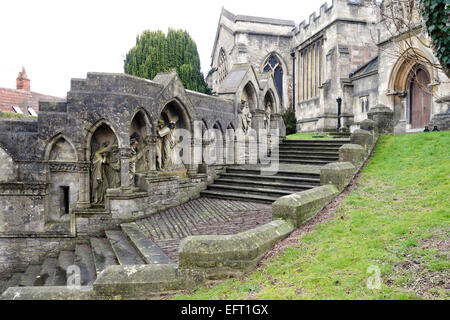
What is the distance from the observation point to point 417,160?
8.75m

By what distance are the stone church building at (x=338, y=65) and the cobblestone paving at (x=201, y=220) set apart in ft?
19.0

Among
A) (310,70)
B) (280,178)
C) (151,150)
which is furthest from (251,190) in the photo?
(310,70)

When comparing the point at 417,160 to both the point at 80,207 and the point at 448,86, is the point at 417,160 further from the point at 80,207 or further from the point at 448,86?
the point at 80,207

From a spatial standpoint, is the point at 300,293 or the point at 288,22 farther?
the point at 288,22

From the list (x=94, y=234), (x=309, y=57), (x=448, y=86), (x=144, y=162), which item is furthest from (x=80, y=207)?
(x=309, y=57)

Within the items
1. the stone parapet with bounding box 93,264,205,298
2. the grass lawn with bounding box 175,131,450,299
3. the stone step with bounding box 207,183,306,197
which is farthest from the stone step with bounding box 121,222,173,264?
the stone step with bounding box 207,183,306,197

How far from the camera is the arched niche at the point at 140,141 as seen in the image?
9.23m

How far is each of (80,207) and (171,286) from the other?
5.11 meters

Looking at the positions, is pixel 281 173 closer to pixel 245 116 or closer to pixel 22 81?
pixel 245 116

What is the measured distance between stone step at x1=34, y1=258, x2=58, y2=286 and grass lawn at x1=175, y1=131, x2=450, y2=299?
4.01 m

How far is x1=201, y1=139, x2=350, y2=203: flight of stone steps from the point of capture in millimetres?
9953

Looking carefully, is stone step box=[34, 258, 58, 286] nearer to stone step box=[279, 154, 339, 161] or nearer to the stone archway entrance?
stone step box=[279, 154, 339, 161]

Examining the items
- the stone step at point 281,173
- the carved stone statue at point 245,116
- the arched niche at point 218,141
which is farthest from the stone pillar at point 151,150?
the carved stone statue at point 245,116

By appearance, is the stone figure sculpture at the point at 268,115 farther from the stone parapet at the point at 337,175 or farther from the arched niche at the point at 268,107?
the stone parapet at the point at 337,175
